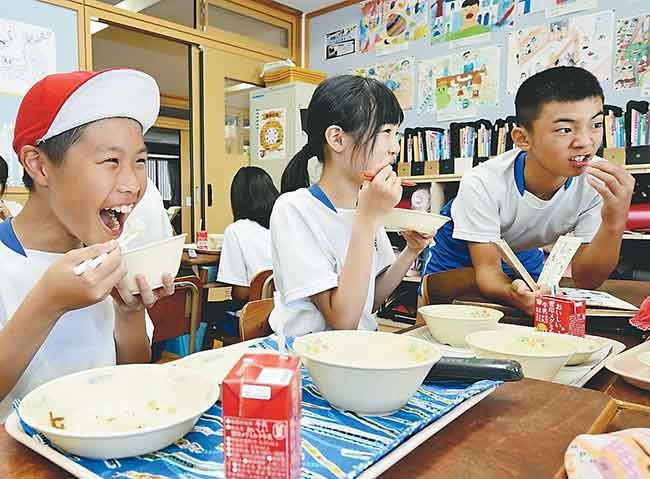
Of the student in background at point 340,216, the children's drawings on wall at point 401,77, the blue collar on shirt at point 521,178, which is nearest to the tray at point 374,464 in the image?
the student in background at point 340,216

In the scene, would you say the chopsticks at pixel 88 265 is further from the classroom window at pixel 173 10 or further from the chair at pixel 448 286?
the classroom window at pixel 173 10

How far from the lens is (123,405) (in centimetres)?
60

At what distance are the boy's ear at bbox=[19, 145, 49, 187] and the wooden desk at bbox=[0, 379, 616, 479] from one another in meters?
0.49


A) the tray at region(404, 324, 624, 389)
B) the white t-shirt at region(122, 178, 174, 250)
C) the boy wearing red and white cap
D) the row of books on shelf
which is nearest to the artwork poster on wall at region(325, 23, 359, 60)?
the row of books on shelf

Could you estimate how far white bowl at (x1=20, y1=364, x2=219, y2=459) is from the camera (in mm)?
471

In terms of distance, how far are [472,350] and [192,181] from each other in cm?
417

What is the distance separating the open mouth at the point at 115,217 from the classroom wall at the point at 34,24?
8.90ft

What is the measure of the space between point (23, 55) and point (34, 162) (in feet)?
10.2

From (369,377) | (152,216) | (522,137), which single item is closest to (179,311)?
(152,216)

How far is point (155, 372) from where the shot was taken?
623 millimetres

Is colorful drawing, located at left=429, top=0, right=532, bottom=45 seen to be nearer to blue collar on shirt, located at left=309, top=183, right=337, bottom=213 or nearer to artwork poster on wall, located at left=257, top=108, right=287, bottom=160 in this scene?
artwork poster on wall, located at left=257, top=108, right=287, bottom=160

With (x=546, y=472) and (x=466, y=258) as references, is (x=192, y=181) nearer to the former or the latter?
(x=466, y=258)

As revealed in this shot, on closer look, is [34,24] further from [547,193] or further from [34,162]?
[547,193]

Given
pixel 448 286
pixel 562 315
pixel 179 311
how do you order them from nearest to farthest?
pixel 562 315 → pixel 448 286 → pixel 179 311
